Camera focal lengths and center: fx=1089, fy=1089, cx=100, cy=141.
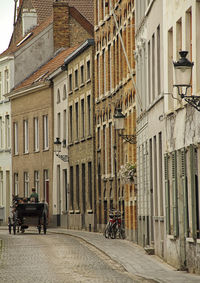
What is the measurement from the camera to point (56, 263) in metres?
25.2

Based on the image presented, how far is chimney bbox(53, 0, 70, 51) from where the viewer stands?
2402 inches

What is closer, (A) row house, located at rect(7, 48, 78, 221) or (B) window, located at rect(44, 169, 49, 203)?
(B) window, located at rect(44, 169, 49, 203)

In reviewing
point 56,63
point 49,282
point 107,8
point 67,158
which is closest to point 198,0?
point 49,282

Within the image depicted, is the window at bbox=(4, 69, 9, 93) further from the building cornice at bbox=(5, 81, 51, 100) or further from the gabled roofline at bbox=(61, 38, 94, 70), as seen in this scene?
the gabled roofline at bbox=(61, 38, 94, 70)

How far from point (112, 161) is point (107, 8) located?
6637 mm

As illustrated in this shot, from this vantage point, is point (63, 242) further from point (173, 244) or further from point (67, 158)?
point (67, 158)

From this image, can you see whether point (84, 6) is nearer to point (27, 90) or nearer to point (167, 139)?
point (27, 90)

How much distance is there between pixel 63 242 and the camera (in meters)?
35.7

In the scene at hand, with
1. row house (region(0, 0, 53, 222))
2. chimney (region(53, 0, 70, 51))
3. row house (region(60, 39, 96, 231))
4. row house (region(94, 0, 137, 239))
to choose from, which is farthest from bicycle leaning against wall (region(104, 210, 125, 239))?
row house (region(0, 0, 53, 222))

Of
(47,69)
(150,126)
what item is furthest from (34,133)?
(150,126)

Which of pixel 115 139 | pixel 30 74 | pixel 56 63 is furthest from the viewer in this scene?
pixel 30 74

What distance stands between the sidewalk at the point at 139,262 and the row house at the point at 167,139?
0.31 metres

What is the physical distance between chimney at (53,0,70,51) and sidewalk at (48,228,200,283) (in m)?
26.6

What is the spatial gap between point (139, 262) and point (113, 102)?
17827 mm
